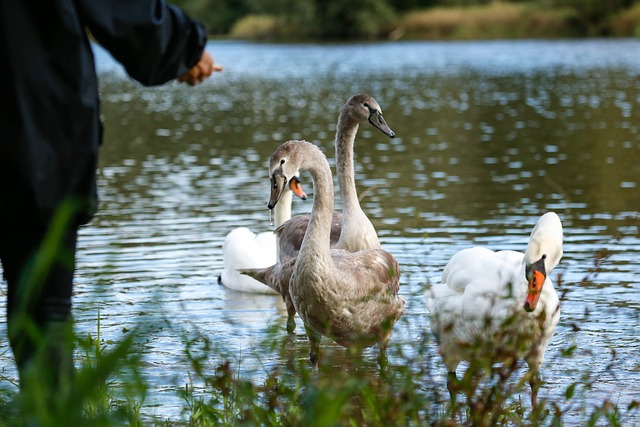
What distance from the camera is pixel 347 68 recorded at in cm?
4094

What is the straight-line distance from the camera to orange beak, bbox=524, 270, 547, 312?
5.11m

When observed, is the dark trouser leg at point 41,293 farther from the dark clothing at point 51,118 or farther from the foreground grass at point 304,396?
the foreground grass at point 304,396

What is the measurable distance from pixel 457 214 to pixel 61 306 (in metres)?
8.14

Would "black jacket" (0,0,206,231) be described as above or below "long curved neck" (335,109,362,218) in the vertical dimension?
above

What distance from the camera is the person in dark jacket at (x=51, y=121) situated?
3.11 meters

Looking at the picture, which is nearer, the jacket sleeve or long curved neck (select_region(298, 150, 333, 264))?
the jacket sleeve

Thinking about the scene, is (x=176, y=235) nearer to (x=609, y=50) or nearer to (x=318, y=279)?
(x=318, y=279)

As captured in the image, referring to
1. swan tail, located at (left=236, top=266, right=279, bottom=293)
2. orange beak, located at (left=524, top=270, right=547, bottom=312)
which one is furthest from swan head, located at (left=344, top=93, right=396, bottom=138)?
orange beak, located at (left=524, top=270, right=547, bottom=312)

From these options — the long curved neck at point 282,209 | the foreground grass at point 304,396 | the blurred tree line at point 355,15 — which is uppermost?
the foreground grass at point 304,396

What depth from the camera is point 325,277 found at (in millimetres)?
5605

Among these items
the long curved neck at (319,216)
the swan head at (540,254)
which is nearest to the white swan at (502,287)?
the swan head at (540,254)

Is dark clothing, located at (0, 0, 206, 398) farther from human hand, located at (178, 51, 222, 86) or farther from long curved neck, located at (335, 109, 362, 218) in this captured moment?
long curved neck, located at (335, 109, 362, 218)

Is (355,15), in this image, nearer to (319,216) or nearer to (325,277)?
(319,216)

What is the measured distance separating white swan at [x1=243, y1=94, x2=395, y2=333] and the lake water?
13.7 inches
